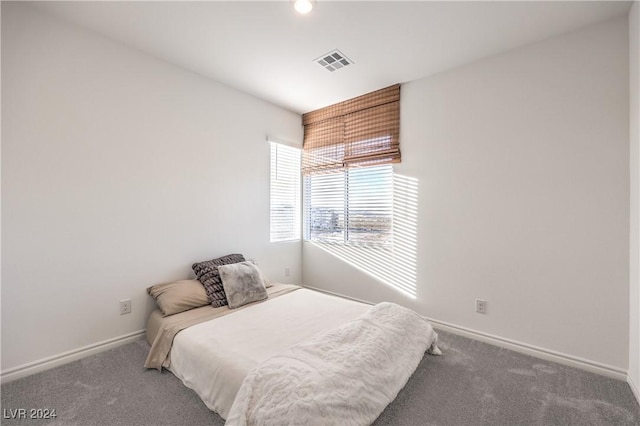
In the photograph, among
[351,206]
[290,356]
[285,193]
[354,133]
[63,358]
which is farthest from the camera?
Result: [285,193]

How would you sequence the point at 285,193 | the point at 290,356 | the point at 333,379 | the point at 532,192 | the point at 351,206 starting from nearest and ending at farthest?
the point at 333,379, the point at 290,356, the point at 532,192, the point at 351,206, the point at 285,193

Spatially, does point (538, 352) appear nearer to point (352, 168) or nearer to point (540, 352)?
point (540, 352)

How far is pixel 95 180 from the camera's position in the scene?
238 centimetres

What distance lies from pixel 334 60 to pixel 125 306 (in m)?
3.04

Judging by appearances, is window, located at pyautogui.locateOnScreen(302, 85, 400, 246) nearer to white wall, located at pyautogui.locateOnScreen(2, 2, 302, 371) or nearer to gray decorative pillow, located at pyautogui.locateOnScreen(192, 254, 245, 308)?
white wall, located at pyautogui.locateOnScreen(2, 2, 302, 371)

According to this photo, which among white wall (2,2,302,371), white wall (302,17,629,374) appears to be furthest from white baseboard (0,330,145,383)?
white wall (302,17,629,374)

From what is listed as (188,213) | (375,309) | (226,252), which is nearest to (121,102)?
(188,213)

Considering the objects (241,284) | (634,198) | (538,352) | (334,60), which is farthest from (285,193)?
(634,198)

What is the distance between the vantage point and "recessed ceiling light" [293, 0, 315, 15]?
202cm

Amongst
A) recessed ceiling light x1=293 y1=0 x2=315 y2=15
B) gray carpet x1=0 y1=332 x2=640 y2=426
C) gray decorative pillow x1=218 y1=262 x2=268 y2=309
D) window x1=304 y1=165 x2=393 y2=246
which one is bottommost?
gray carpet x1=0 y1=332 x2=640 y2=426

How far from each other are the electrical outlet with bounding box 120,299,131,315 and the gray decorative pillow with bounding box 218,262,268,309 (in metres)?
0.82

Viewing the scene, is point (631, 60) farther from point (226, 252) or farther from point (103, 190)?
point (103, 190)

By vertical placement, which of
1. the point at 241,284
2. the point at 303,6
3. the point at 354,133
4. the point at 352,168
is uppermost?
the point at 303,6

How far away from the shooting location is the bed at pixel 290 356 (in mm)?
1367
